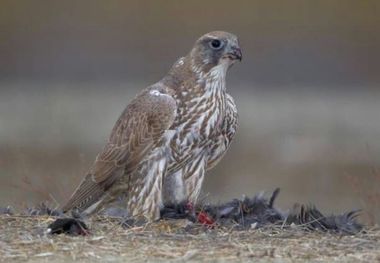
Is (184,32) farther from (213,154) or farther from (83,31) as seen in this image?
(213,154)

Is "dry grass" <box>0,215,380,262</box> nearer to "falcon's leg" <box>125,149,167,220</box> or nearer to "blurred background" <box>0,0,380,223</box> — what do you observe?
"falcon's leg" <box>125,149,167,220</box>

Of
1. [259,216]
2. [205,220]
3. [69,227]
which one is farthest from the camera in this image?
[259,216]

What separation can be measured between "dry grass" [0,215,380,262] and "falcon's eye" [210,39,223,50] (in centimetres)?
104

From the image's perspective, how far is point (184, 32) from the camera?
12.1 metres

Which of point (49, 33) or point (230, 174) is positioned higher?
point (49, 33)

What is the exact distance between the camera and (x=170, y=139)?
7750 millimetres

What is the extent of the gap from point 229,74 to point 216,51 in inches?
157

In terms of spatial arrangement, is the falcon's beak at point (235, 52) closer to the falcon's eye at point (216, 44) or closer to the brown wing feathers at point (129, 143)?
the falcon's eye at point (216, 44)

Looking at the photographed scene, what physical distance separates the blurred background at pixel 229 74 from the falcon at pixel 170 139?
3.43 m

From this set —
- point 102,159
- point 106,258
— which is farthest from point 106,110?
point 106,258

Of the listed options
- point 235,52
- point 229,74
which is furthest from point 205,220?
point 229,74

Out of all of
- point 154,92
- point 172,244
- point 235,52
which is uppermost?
point 235,52

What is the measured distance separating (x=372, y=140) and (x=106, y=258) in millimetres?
5544

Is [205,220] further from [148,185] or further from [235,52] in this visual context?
[235,52]
